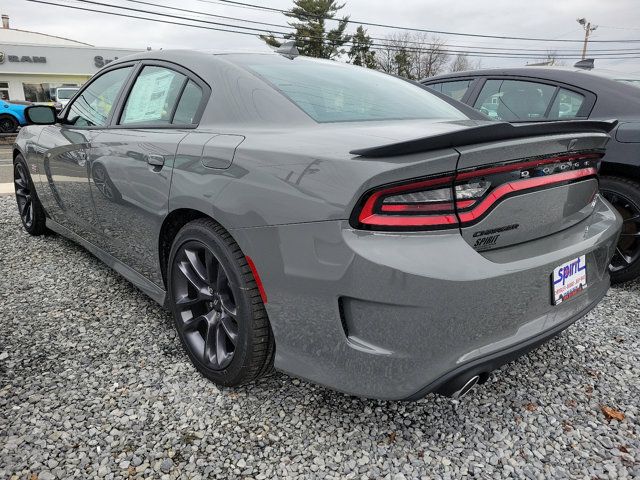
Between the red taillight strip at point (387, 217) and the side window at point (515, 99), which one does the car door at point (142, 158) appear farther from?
the side window at point (515, 99)

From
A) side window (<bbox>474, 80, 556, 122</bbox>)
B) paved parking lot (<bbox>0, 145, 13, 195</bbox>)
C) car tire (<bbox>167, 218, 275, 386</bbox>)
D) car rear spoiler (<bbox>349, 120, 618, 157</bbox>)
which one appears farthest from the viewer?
paved parking lot (<bbox>0, 145, 13, 195</bbox>)

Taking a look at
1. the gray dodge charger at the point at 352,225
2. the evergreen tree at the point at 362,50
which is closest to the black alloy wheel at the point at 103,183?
the gray dodge charger at the point at 352,225

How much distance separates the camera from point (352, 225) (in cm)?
147

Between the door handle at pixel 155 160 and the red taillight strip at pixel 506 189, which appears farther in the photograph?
the door handle at pixel 155 160

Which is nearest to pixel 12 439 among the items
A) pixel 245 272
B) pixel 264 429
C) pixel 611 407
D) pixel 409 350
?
pixel 264 429

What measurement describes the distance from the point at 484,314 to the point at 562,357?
47.3 inches

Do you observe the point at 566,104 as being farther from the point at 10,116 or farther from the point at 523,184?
the point at 10,116

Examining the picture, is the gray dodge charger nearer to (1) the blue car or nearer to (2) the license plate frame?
(2) the license plate frame

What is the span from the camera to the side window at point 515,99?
12.0ft

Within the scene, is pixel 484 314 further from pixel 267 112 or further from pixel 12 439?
pixel 12 439

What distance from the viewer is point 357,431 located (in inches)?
73.8

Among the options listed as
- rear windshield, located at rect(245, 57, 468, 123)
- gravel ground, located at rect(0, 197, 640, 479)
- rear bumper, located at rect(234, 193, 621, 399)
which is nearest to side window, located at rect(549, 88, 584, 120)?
rear windshield, located at rect(245, 57, 468, 123)

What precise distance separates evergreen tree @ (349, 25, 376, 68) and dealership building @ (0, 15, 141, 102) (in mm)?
21891

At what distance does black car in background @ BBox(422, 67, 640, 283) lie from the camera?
10.2ft
